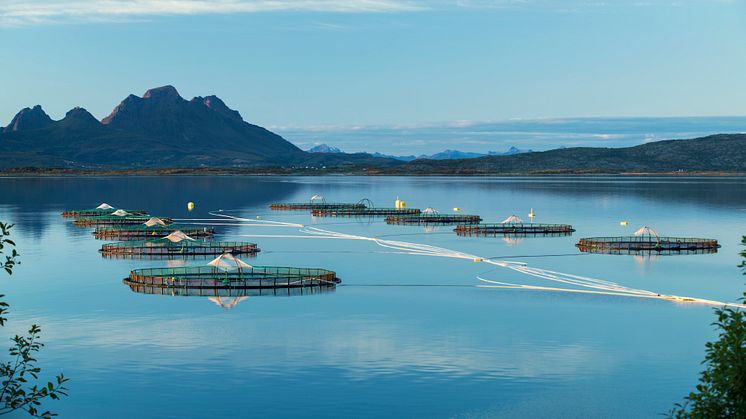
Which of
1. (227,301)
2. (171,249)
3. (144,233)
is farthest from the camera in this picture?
(144,233)

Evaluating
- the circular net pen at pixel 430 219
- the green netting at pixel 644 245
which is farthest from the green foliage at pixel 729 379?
the circular net pen at pixel 430 219

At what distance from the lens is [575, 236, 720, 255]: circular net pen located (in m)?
134

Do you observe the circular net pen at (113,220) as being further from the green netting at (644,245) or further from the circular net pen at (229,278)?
the green netting at (644,245)

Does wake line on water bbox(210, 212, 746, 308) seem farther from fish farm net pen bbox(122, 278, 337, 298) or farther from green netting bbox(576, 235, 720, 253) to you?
green netting bbox(576, 235, 720, 253)

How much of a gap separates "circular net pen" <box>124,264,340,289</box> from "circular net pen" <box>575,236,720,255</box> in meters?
49.7

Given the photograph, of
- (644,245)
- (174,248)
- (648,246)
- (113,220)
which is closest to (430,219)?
(644,245)

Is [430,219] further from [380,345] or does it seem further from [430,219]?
[380,345]

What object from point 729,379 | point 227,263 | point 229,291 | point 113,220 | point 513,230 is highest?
point 113,220

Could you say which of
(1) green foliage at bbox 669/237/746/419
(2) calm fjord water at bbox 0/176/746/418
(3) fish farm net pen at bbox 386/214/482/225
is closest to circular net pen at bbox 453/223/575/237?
(3) fish farm net pen at bbox 386/214/482/225

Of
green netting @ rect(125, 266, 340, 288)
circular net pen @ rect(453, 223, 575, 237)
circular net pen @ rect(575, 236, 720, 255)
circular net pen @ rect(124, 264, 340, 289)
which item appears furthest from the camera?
circular net pen @ rect(453, 223, 575, 237)

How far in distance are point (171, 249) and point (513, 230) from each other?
65.1m

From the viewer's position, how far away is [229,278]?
3802 inches

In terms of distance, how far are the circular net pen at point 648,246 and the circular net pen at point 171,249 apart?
48.9m

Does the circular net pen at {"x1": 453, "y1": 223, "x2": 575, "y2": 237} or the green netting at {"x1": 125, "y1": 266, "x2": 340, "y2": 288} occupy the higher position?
the circular net pen at {"x1": 453, "y1": 223, "x2": 575, "y2": 237}
